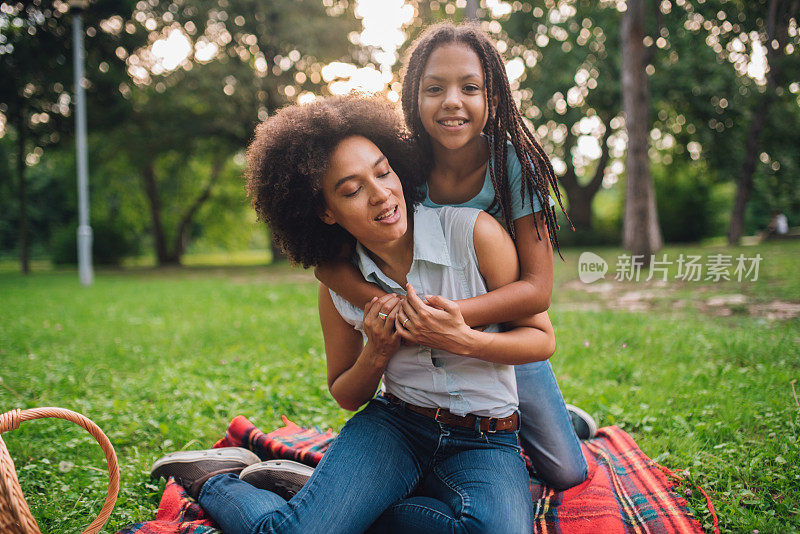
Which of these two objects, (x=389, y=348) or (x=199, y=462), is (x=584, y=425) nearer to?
(x=389, y=348)

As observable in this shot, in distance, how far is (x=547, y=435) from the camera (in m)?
2.42

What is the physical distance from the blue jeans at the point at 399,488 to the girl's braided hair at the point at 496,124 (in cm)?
87

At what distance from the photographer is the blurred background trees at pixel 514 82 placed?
16359 millimetres

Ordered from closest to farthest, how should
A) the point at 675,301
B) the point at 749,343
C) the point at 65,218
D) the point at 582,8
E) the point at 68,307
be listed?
the point at 749,343 → the point at 675,301 → the point at 68,307 → the point at 582,8 → the point at 65,218

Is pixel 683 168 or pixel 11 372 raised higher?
pixel 683 168

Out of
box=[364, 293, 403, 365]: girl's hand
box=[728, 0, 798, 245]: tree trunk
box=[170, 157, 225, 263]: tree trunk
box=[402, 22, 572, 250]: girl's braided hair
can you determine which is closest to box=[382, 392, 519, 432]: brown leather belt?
box=[364, 293, 403, 365]: girl's hand

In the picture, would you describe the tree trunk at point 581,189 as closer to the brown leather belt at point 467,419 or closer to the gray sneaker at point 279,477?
the brown leather belt at point 467,419

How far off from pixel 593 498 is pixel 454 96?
182cm

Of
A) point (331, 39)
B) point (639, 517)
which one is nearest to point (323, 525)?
point (639, 517)

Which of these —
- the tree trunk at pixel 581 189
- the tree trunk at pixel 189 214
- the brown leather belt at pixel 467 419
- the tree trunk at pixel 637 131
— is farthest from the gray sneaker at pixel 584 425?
the tree trunk at pixel 189 214

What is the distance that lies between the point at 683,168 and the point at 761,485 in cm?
2164

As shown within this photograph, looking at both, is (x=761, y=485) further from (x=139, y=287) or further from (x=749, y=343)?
(x=139, y=287)

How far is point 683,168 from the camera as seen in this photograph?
21266mm

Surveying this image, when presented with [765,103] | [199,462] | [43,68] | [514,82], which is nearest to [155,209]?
[43,68]
